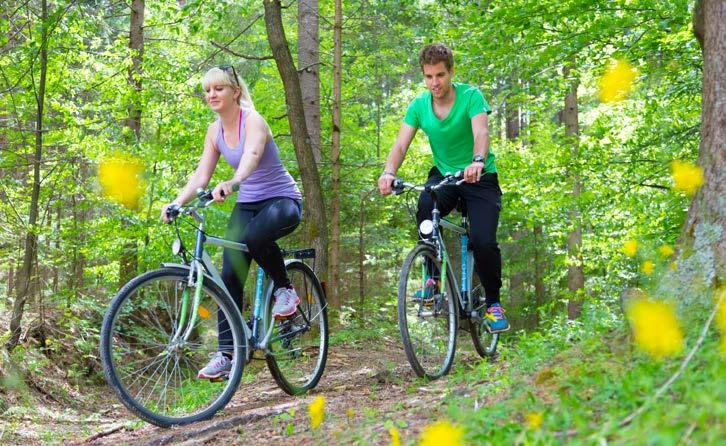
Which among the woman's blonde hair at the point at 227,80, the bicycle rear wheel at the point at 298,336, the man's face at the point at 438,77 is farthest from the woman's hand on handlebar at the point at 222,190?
the man's face at the point at 438,77

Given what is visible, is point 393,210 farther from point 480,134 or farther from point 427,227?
point 480,134

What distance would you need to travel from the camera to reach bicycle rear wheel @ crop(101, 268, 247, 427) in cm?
382

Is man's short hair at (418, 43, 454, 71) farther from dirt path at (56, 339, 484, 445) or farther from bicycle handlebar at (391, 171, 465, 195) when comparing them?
dirt path at (56, 339, 484, 445)

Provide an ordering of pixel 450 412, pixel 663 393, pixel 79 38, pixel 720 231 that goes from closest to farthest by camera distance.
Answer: pixel 663 393
pixel 450 412
pixel 720 231
pixel 79 38

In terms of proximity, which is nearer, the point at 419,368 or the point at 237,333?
the point at 237,333

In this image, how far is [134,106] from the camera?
1072 cm

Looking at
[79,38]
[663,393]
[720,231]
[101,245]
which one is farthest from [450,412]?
[101,245]

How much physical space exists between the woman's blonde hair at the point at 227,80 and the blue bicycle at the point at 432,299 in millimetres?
1119

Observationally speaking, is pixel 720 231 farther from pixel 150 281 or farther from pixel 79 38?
pixel 79 38

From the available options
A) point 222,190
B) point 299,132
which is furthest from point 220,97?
point 299,132

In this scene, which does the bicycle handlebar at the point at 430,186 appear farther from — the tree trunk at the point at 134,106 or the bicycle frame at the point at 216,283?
the tree trunk at the point at 134,106

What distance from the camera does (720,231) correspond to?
3162 mm

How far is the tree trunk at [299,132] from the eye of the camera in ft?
23.8

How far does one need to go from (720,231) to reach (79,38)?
8114 millimetres
